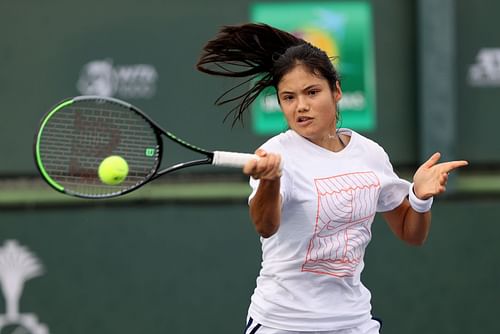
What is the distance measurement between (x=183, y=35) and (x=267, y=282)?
2.46m

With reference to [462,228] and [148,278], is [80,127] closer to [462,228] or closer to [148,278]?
[148,278]

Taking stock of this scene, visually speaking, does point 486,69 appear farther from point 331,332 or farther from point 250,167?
point 250,167

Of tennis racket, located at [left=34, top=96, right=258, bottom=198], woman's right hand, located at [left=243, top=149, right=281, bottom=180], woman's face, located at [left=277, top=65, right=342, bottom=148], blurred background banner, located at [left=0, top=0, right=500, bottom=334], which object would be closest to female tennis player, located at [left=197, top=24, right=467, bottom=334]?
woman's face, located at [left=277, top=65, right=342, bottom=148]

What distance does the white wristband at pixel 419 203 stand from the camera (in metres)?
3.29

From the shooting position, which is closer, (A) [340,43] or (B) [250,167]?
(B) [250,167]

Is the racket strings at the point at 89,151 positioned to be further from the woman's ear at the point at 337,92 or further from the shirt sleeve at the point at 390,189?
the shirt sleeve at the point at 390,189

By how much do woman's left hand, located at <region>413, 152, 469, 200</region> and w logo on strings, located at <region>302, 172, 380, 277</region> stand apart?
0.13 m

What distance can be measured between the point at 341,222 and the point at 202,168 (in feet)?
7.83

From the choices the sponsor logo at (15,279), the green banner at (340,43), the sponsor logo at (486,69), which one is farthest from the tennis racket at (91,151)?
the sponsor logo at (486,69)

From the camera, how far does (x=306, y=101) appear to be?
311 centimetres

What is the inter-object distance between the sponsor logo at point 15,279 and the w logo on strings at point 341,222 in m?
2.46

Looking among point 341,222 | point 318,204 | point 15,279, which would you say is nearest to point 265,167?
point 318,204

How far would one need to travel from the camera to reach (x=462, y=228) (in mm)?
5398

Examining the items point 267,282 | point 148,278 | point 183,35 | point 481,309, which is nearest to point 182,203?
point 148,278
